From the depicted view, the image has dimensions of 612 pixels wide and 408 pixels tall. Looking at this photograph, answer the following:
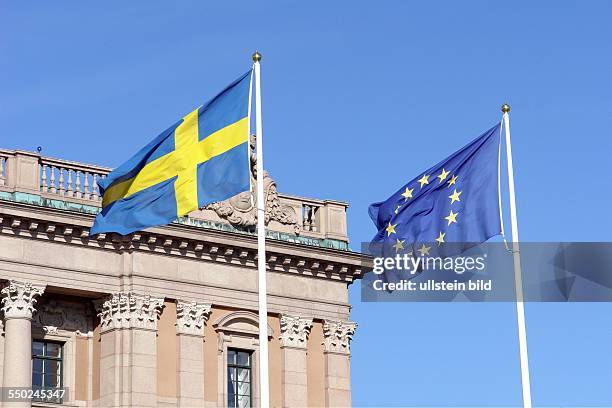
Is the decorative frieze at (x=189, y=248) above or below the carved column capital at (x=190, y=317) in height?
above

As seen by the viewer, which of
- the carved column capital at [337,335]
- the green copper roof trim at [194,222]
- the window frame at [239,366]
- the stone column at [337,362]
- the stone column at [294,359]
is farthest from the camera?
the carved column capital at [337,335]

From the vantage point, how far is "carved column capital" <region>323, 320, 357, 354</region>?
53.0 m

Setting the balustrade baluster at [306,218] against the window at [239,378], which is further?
the balustrade baluster at [306,218]

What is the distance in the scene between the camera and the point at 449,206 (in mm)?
38125

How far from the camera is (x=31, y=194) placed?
1865 inches

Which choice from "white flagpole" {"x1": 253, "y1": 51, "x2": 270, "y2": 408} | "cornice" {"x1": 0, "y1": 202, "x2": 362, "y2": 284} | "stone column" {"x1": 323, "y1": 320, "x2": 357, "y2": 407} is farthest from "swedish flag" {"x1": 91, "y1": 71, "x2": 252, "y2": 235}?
"stone column" {"x1": 323, "y1": 320, "x2": 357, "y2": 407}

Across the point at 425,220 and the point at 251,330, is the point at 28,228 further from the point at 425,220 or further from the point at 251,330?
the point at 425,220

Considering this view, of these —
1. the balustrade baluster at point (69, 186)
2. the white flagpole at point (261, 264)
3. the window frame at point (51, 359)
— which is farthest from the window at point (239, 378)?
the white flagpole at point (261, 264)

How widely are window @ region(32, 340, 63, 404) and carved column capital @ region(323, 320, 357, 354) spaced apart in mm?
8724

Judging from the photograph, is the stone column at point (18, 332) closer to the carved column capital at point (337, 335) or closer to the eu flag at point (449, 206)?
the carved column capital at point (337, 335)

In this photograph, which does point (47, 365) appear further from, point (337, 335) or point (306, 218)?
point (306, 218)

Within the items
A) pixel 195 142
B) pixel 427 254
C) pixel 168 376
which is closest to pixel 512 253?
pixel 427 254

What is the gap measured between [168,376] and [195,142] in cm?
1381

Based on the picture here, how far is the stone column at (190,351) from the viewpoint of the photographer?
49156 mm
